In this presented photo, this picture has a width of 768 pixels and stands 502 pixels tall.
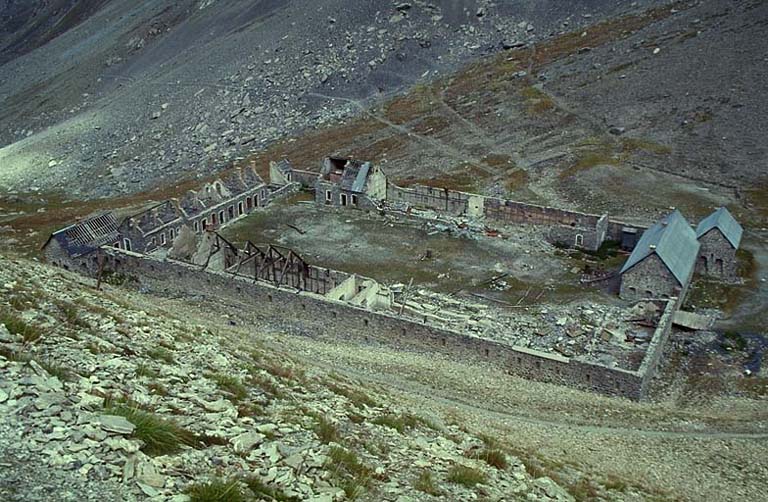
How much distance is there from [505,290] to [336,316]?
9889 millimetres

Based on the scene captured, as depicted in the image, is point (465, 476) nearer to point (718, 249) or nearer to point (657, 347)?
point (657, 347)

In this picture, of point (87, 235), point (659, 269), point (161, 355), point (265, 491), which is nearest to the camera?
point (265, 491)

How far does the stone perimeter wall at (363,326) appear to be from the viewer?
31.7 meters

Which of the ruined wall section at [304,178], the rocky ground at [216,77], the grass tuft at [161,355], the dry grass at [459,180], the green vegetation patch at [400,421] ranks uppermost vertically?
the rocky ground at [216,77]

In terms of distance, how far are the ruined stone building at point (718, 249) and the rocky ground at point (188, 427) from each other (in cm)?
2556

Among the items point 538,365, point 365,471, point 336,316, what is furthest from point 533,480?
point 336,316

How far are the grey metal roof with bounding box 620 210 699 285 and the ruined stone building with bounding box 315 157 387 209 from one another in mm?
19372

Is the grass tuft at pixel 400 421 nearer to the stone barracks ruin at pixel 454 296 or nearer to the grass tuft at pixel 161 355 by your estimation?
the grass tuft at pixel 161 355

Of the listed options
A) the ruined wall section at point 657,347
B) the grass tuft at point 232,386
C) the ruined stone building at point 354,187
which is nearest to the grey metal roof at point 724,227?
the ruined wall section at point 657,347

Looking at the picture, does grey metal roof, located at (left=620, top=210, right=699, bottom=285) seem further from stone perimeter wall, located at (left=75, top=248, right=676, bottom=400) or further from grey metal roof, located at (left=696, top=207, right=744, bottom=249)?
stone perimeter wall, located at (left=75, top=248, right=676, bottom=400)

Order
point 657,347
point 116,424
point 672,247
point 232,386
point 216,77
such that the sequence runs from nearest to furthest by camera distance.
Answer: point 116,424 < point 232,386 < point 657,347 < point 672,247 < point 216,77

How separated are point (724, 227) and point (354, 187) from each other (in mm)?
24161

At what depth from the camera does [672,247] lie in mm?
40469

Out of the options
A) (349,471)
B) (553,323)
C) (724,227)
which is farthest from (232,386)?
(724,227)
